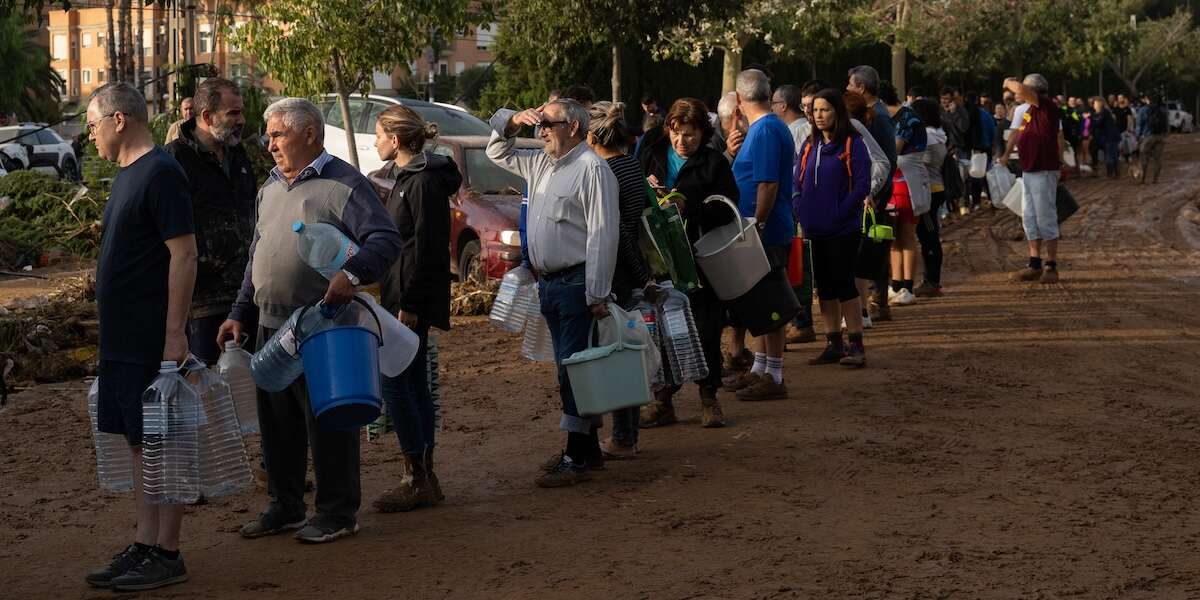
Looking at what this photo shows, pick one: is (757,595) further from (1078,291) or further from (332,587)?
(1078,291)

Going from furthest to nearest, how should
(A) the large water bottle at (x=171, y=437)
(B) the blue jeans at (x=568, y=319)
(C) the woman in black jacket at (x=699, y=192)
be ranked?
(C) the woman in black jacket at (x=699, y=192), (B) the blue jeans at (x=568, y=319), (A) the large water bottle at (x=171, y=437)

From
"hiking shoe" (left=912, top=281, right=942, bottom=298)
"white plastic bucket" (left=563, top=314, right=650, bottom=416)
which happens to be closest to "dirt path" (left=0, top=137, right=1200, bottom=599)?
"white plastic bucket" (left=563, top=314, right=650, bottom=416)

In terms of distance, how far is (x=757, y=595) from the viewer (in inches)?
221

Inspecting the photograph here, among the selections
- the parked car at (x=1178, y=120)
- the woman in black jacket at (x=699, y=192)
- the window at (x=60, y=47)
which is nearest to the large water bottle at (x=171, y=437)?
the woman in black jacket at (x=699, y=192)

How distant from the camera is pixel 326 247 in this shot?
6.05 meters

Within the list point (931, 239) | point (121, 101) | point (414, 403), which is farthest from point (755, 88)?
point (931, 239)

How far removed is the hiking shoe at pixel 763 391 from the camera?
31.4 feet

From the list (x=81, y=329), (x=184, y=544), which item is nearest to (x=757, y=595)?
(x=184, y=544)

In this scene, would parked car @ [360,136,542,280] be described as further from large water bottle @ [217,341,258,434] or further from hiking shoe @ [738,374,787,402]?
large water bottle @ [217,341,258,434]

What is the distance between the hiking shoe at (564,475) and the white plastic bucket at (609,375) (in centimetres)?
41

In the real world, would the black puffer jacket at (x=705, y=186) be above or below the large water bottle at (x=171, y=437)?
above

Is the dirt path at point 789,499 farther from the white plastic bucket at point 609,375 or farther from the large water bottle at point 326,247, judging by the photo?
the large water bottle at point 326,247

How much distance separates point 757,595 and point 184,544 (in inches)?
100

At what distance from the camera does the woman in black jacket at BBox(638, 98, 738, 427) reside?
8.67m
